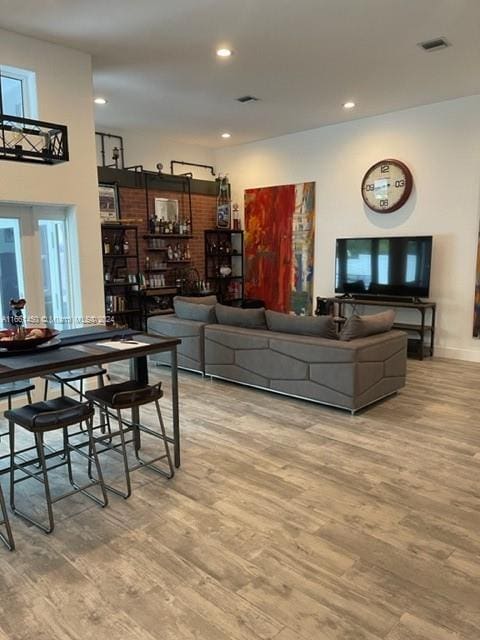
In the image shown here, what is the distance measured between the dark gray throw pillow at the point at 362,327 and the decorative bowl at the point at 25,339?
8.19 feet

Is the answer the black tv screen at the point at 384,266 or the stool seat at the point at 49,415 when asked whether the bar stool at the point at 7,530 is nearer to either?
the stool seat at the point at 49,415

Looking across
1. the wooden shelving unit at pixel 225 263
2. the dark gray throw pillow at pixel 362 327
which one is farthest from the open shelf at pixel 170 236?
the dark gray throw pillow at pixel 362 327

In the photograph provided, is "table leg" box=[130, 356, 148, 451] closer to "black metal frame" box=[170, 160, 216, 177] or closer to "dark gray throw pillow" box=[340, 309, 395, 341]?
"dark gray throw pillow" box=[340, 309, 395, 341]

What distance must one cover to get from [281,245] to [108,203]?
291 cm

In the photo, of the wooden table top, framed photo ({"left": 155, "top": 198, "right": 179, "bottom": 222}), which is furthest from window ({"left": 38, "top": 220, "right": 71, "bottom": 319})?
framed photo ({"left": 155, "top": 198, "right": 179, "bottom": 222})

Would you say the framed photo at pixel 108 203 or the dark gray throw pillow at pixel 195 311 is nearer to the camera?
the dark gray throw pillow at pixel 195 311

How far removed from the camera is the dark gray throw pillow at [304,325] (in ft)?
14.3

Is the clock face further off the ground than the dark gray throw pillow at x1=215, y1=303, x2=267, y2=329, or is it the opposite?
the clock face

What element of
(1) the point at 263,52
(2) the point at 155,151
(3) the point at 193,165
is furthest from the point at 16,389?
(3) the point at 193,165

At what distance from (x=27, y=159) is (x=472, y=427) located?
385cm

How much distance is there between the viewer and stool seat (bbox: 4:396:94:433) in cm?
248

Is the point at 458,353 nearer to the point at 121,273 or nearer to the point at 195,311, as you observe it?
the point at 195,311

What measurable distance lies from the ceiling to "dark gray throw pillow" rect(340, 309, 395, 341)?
2.51m

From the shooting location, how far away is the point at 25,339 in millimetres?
2803
